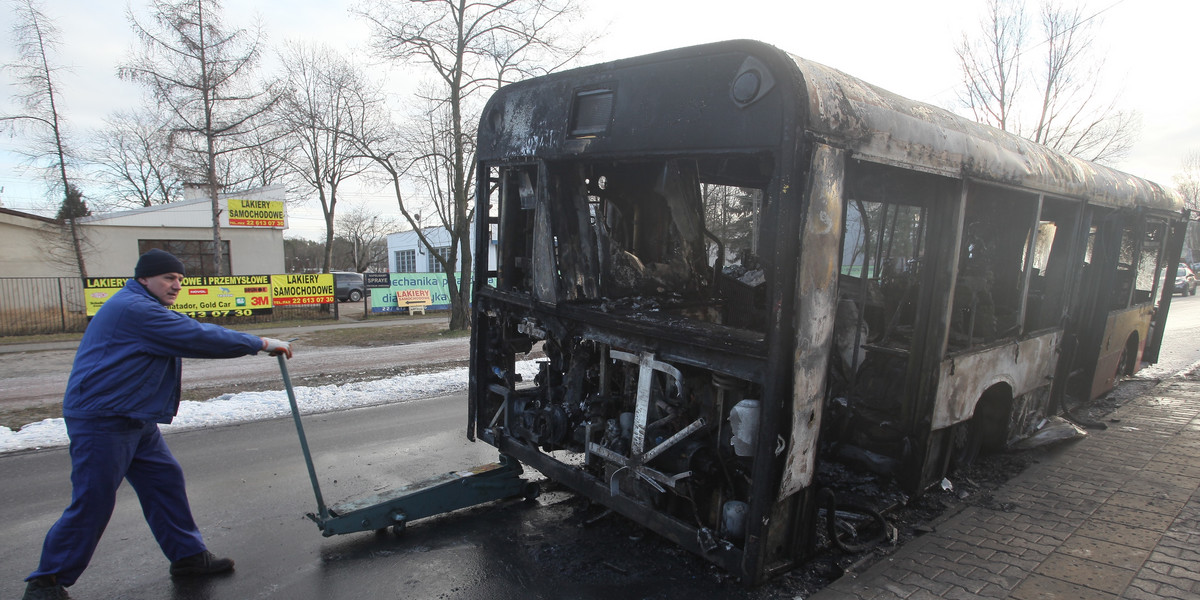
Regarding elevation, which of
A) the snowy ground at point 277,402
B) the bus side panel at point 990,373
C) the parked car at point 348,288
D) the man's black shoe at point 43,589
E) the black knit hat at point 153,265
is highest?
the black knit hat at point 153,265

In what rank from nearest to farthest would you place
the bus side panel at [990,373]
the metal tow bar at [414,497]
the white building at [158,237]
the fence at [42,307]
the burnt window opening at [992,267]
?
1. the metal tow bar at [414,497]
2. the bus side panel at [990,373]
3. the burnt window opening at [992,267]
4. the fence at [42,307]
5. the white building at [158,237]

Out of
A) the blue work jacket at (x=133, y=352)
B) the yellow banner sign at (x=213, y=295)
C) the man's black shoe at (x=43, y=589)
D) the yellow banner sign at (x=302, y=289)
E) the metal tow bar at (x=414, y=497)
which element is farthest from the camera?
the yellow banner sign at (x=302, y=289)

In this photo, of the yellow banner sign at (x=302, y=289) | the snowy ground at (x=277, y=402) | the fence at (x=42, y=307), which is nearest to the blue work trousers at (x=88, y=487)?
the snowy ground at (x=277, y=402)

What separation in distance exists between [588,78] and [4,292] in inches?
885

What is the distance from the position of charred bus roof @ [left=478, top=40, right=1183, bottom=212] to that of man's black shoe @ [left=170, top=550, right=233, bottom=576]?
10.3ft

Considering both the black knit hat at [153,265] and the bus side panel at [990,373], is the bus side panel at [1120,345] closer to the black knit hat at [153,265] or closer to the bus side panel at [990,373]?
the bus side panel at [990,373]

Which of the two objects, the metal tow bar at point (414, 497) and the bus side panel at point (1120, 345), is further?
the bus side panel at point (1120, 345)

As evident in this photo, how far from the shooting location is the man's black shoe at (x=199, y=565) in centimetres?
363

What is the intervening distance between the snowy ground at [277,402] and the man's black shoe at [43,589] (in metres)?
3.84

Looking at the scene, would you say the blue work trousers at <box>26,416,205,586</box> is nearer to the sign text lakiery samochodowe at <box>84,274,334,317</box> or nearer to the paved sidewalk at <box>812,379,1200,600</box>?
the paved sidewalk at <box>812,379,1200,600</box>

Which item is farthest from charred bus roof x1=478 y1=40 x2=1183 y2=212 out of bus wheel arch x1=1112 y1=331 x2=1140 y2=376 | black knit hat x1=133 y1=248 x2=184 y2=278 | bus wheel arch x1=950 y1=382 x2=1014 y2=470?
bus wheel arch x1=1112 y1=331 x2=1140 y2=376

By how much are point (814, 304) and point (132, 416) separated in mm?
3623

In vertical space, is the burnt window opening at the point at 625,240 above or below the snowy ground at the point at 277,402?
above

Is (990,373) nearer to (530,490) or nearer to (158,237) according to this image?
(530,490)
